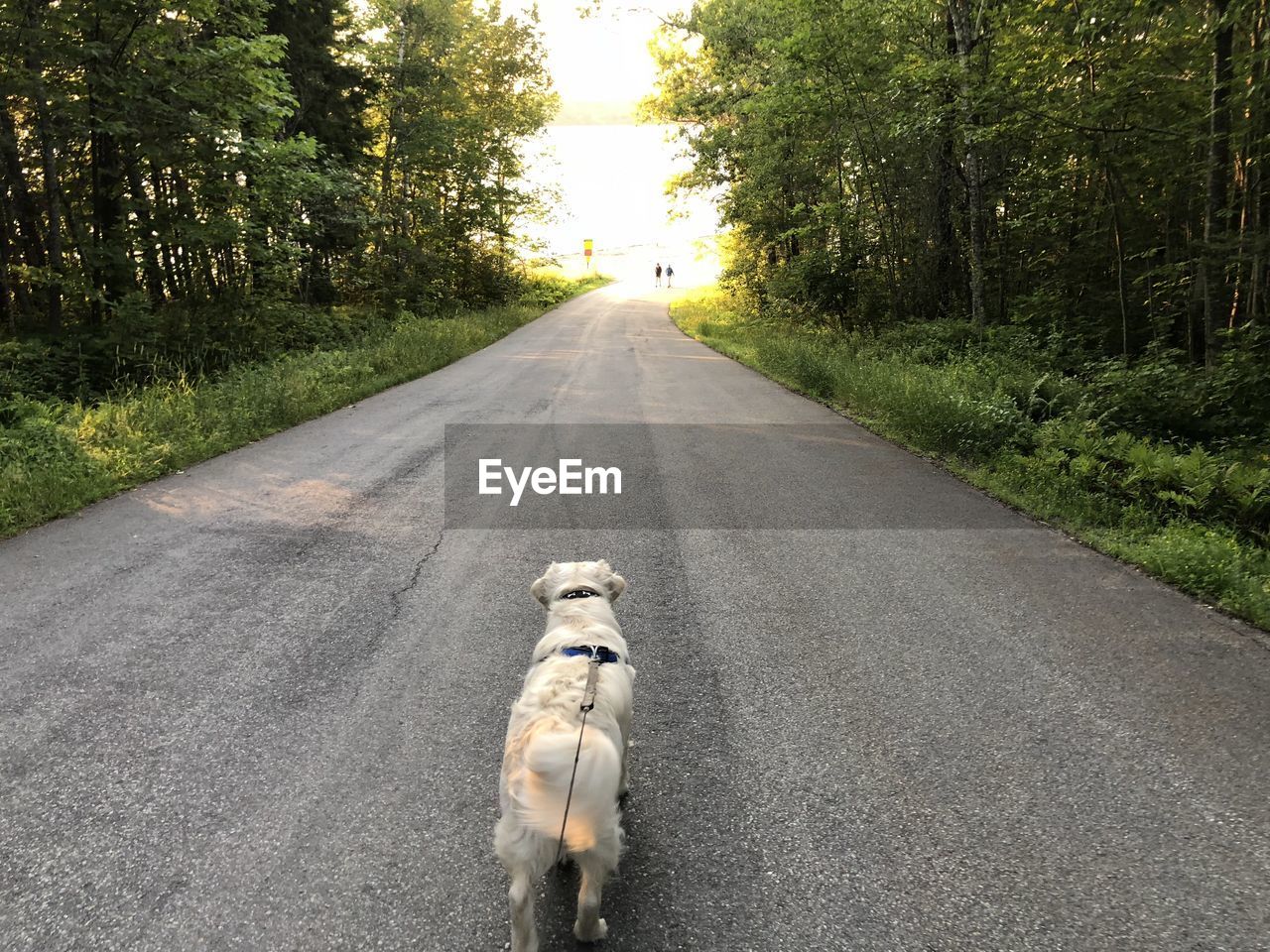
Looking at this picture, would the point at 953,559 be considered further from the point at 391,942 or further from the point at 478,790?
the point at 391,942

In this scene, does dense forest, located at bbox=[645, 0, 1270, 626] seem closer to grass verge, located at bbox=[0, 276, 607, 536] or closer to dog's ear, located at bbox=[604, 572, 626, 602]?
dog's ear, located at bbox=[604, 572, 626, 602]

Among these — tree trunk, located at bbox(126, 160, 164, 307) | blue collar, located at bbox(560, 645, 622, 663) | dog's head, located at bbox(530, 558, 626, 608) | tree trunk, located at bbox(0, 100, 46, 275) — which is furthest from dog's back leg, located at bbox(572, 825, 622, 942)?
tree trunk, located at bbox(0, 100, 46, 275)

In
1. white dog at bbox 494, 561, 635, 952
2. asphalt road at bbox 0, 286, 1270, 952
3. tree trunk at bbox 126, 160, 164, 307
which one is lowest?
asphalt road at bbox 0, 286, 1270, 952

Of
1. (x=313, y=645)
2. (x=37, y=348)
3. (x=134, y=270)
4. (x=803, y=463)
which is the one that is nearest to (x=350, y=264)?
(x=134, y=270)

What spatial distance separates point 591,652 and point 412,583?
275 cm

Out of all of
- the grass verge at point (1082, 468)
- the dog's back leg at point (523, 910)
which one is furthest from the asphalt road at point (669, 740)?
the grass verge at point (1082, 468)

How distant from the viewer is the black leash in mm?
1805

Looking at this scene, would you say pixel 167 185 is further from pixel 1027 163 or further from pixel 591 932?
pixel 1027 163

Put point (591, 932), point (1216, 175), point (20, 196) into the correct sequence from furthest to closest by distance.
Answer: point (20, 196), point (1216, 175), point (591, 932)

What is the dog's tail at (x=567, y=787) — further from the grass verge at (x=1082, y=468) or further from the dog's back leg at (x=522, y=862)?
the grass verge at (x=1082, y=468)

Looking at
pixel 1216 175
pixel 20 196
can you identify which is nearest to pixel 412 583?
pixel 1216 175

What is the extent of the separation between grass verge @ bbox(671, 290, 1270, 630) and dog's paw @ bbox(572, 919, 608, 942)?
4.46 metres

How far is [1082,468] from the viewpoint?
6523 millimetres

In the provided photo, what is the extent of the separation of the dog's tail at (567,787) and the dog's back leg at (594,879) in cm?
9
